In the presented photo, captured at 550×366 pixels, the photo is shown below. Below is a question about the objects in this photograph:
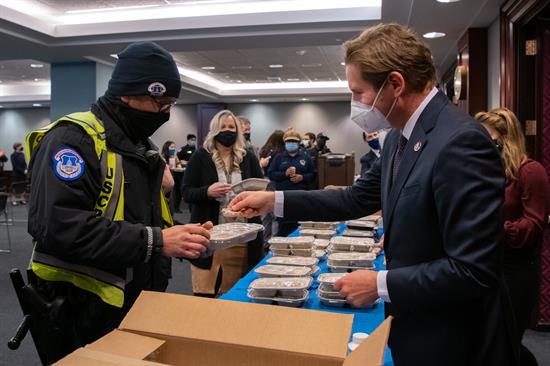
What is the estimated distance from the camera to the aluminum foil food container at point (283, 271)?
74.6 inches

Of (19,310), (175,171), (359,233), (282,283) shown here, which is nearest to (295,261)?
(282,283)

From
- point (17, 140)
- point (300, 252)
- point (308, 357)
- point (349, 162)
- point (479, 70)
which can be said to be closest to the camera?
point (308, 357)

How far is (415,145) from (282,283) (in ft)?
2.80

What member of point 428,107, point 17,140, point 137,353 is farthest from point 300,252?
point 17,140

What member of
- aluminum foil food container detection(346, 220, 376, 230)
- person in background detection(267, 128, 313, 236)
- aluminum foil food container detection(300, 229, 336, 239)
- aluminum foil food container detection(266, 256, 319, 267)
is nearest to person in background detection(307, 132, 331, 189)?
person in background detection(267, 128, 313, 236)

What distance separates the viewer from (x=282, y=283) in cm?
174

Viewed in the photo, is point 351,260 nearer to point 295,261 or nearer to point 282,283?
point 295,261

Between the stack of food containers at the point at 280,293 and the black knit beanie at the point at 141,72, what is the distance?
77 centimetres

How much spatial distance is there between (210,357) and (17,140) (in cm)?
1912

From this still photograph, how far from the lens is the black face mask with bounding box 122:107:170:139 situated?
1484 millimetres

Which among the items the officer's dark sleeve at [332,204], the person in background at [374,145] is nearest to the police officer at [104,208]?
the officer's dark sleeve at [332,204]

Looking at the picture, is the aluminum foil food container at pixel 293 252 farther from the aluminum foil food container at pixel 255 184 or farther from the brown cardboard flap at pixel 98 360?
the brown cardboard flap at pixel 98 360

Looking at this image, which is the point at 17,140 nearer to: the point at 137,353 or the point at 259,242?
the point at 259,242

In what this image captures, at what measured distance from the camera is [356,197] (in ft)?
5.34
